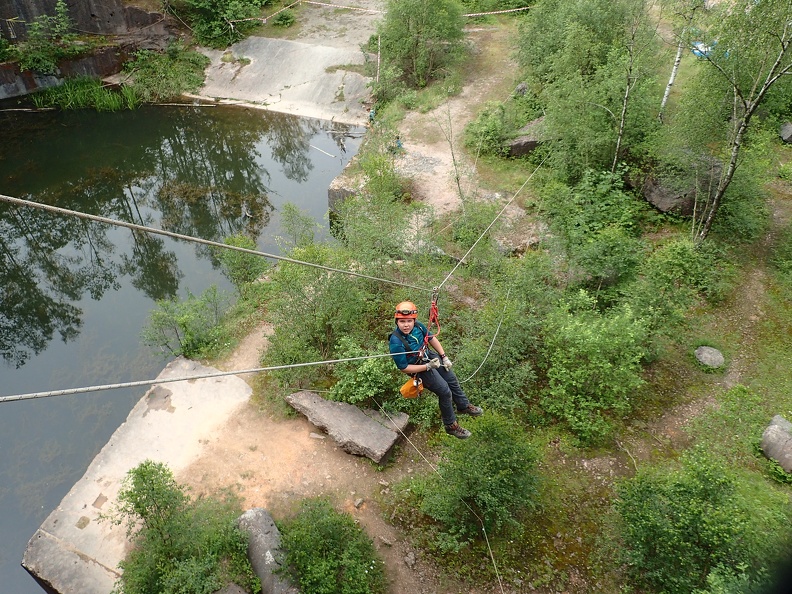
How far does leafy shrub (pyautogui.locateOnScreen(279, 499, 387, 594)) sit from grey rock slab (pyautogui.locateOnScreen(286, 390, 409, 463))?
4.36 ft

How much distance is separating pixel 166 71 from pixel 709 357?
21.2 m

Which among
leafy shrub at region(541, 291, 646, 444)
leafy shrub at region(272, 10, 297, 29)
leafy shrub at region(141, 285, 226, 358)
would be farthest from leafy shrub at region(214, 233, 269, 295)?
leafy shrub at region(272, 10, 297, 29)

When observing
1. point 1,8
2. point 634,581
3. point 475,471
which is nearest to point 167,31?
point 1,8

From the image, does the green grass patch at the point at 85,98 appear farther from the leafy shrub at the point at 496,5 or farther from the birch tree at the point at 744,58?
the birch tree at the point at 744,58

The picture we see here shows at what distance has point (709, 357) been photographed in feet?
28.6

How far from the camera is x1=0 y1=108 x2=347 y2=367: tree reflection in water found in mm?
12773

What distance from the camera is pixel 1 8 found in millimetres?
19344

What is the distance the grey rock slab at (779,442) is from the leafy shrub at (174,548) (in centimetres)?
706

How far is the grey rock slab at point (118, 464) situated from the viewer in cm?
698

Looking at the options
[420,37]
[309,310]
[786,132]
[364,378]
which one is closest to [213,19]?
[420,37]

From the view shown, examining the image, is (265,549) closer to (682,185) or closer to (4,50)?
(682,185)

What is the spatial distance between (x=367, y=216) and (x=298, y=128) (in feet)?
30.8

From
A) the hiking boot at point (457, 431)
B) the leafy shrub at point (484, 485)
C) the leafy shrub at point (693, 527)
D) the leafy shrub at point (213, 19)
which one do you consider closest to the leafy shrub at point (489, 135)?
the hiking boot at point (457, 431)

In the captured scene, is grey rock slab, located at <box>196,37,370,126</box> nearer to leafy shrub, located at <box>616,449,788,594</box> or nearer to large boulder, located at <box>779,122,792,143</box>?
large boulder, located at <box>779,122,792,143</box>
